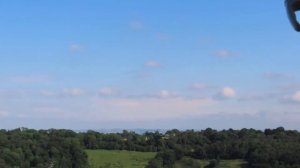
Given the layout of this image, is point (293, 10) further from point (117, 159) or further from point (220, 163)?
point (117, 159)

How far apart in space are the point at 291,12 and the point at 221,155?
129509mm

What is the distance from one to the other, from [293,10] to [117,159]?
13198cm

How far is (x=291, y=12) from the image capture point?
390 centimetres

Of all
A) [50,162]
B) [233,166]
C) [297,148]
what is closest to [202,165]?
[233,166]

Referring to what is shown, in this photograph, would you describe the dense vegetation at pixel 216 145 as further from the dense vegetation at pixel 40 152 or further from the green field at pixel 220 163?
the dense vegetation at pixel 40 152

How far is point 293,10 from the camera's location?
3910 mm

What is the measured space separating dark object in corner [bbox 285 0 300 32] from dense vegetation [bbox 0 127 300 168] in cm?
9626

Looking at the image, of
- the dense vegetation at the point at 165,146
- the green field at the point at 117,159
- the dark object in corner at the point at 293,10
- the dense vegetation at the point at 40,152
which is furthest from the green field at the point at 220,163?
the dark object in corner at the point at 293,10

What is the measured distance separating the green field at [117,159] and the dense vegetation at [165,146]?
12.3 ft

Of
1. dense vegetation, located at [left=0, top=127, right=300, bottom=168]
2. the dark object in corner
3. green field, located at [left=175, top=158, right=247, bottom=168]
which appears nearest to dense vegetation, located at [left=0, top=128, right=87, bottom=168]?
dense vegetation, located at [left=0, top=127, right=300, bottom=168]

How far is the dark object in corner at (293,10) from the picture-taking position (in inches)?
151

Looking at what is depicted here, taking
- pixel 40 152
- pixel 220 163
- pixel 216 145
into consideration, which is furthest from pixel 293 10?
pixel 216 145

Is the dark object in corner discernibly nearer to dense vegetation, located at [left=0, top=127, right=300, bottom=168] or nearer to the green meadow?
dense vegetation, located at [left=0, top=127, right=300, bottom=168]

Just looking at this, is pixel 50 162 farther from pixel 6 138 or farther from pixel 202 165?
pixel 202 165
